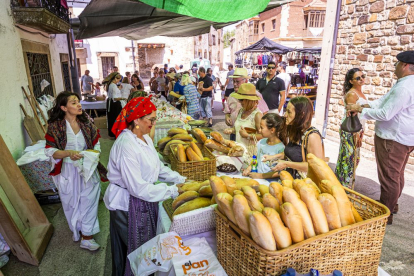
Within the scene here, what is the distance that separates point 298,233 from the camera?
1191 millimetres

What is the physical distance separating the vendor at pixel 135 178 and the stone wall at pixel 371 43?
500 cm

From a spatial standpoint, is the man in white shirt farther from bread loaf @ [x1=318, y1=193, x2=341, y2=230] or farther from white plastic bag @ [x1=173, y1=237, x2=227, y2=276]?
white plastic bag @ [x1=173, y1=237, x2=227, y2=276]

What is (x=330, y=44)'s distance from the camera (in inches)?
261

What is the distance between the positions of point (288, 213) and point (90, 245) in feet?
8.81

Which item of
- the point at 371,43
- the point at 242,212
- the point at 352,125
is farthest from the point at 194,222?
the point at 371,43

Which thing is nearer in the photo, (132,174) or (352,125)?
(132,174)

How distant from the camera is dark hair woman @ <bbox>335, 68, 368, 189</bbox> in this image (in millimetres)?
3639

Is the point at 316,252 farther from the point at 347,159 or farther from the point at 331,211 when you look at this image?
the point at 347,159

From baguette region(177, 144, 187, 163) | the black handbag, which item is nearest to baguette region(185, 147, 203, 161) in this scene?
baguette region(177, 144, 187, 163)

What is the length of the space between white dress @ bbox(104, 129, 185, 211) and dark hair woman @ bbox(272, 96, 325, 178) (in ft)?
3.31

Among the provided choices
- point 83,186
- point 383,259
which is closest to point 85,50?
point 83,186

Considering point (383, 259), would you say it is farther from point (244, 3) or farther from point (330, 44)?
point (330, 44)

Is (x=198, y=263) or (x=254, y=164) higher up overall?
(x=254, y=164)

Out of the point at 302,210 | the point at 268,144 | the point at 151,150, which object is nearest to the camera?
the point at 302,210
